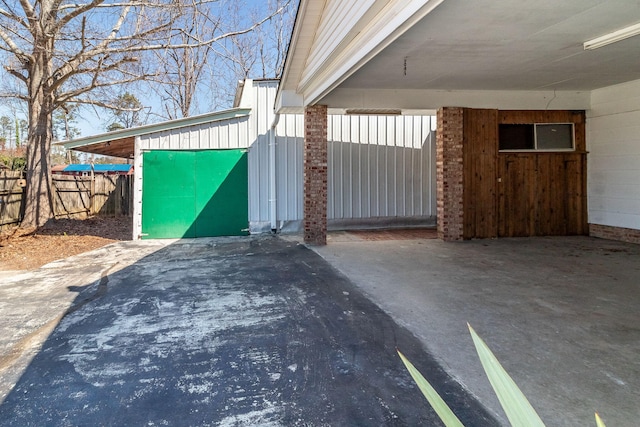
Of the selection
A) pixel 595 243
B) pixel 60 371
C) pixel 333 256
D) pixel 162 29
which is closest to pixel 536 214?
pixel 595 243

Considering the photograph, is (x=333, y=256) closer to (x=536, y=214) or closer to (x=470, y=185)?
(x=470, y=185)

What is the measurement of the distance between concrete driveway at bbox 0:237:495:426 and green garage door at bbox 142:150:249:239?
157 inches

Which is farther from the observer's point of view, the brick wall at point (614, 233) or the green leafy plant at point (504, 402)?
the brick wall at point (614, 233)

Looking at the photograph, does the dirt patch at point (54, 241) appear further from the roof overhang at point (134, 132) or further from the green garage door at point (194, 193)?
the roof overhang at point (134, 132)

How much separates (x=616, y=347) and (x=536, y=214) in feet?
21.5

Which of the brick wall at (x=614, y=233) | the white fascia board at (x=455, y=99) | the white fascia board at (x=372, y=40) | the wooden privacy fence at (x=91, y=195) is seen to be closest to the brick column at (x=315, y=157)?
the white fascia board at (x=455, y=99)

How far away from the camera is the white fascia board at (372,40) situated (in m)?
3.50

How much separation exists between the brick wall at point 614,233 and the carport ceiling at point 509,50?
3054mm

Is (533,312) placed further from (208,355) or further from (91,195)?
(91,195)

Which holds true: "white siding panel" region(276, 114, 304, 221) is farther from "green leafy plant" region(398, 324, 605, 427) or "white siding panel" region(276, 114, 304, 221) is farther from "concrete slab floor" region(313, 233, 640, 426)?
"green leafy plant" region(398, 324, 605, 427)

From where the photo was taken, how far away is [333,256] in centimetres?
712

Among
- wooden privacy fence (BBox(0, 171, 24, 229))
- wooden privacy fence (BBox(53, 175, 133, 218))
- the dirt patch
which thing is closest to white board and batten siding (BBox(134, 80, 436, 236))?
the dirt patch

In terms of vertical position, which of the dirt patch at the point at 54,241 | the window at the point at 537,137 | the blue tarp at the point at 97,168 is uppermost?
the blue tarp at the point at 97,168

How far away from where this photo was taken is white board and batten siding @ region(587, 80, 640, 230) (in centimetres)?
780
